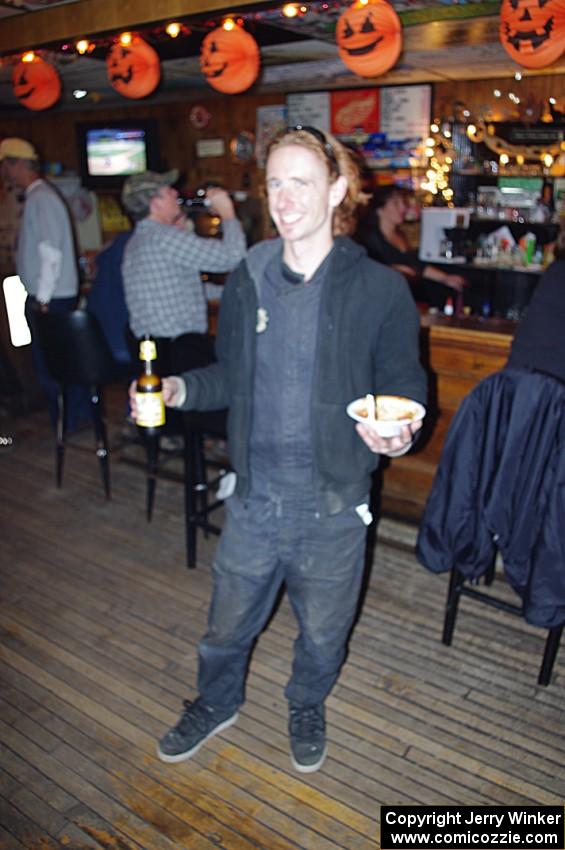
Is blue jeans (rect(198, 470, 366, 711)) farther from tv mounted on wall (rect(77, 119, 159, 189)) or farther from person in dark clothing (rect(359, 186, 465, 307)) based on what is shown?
tv mounted on wall (rect(77, 119, 159, 189))

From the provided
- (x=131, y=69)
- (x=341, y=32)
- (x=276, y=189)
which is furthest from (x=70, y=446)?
(x=276, y=189)

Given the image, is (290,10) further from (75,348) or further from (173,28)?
(75,348)

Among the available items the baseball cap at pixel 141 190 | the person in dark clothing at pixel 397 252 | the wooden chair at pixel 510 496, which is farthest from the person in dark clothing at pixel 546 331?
the person in dark clothing at pixel 397 252

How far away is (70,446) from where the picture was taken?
483 cm

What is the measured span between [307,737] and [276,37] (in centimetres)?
386

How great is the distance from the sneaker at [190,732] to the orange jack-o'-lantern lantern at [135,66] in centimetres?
348

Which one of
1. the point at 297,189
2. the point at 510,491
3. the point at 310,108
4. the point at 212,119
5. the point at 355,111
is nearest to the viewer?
the point at 297,189

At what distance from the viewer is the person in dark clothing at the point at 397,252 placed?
15.8 ft

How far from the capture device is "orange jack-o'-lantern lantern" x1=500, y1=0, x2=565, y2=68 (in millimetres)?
2732

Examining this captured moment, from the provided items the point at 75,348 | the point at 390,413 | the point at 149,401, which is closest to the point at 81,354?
the point at 75,348

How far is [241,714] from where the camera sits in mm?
2420

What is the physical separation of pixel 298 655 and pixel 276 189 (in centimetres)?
139

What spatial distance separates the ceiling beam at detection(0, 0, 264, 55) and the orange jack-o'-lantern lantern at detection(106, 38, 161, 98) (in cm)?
12

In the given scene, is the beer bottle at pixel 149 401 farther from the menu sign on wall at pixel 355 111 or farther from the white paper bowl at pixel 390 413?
the menu sign on wall at pixel 355 111
